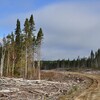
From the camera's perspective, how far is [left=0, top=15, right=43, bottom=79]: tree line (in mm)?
73562

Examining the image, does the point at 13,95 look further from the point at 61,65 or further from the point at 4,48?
the point at 61,65

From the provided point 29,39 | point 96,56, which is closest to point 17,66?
point 29,39

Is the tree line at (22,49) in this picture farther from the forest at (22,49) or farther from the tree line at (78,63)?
the tree line at (78,63)

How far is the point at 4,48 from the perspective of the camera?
82688mm

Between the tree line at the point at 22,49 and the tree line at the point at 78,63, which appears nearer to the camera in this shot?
the tree line at the point at 22,49

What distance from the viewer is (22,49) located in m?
77.8

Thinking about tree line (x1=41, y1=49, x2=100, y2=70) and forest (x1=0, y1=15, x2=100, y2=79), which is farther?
tree line (x1=41, y1=49, x2=100, y2=70)

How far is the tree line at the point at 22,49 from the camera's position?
73562 millimetres

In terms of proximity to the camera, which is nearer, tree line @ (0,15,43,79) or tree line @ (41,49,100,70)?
tree line @ (0,15,43,79)

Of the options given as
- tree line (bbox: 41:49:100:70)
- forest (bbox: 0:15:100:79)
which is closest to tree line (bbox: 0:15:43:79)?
forest (bbox: 0:15:100:79)

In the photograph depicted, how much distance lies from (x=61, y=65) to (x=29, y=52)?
4470 inches

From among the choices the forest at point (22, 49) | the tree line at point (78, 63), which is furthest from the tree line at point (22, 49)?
the tree line at point (78, 63)

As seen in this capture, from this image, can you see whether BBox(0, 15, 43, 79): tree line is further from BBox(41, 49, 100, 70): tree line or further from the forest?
BBox(41, 49, 100, 70): tree line

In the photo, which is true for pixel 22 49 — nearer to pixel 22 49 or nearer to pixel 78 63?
pixel 22 49
